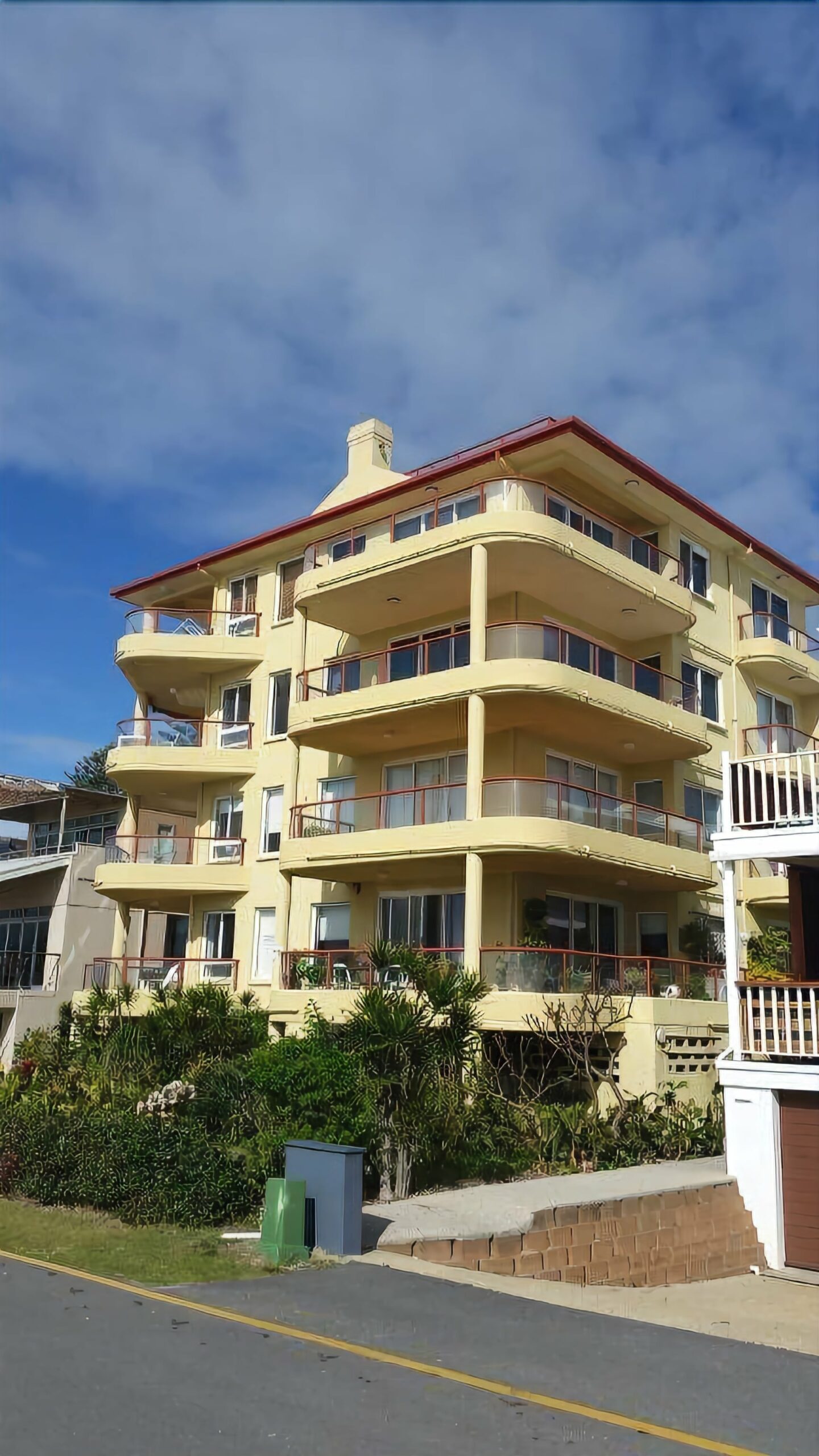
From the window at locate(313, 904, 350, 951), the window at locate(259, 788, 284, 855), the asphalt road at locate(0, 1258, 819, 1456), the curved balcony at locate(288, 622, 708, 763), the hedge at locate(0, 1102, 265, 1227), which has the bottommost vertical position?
the asphalt road at locate(0, 1258, 819, 1456)

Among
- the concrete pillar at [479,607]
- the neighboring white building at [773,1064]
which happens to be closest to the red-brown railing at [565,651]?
the concrete pillar at [479,607]

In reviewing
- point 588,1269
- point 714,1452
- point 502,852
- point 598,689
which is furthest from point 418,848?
point 714,1452

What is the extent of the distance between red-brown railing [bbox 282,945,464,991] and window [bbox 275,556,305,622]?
401 inches

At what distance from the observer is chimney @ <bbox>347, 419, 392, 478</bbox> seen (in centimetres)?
3372

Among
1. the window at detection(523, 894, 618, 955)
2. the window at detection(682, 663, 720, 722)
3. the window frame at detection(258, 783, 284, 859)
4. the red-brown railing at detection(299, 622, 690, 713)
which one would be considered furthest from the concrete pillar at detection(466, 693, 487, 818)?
the window frame at detection(258, 783, 284, 859)

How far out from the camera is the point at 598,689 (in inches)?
1001

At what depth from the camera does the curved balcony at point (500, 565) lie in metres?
25.5

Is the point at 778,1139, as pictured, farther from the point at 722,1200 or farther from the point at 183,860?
the point at 183,860

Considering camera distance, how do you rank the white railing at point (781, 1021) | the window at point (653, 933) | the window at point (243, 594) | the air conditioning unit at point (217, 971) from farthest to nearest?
the window at point (243, 594) < the air conditioning unit at point (217, 971) < the window at point (653, 933) < the white railing at point (781, 1021)

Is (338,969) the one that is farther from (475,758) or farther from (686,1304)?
(686,1304)

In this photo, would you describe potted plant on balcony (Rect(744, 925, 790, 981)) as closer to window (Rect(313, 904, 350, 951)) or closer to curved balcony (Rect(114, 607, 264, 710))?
window (Rect(313, 904, 350, 951))

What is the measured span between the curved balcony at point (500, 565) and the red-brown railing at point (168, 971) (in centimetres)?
933

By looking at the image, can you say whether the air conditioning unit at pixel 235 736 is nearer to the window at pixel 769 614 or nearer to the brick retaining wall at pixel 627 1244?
the window at pixel 769 614

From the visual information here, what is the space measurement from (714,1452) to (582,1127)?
1203 cm
